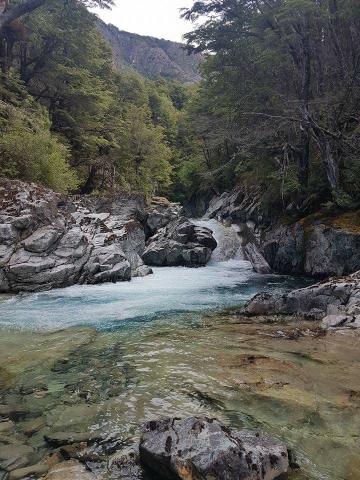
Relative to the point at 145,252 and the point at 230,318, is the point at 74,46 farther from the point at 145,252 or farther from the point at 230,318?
the point at 230,318

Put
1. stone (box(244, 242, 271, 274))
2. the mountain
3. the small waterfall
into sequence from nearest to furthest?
1. stone (box(244, 242, 271, 274))
2. the small waterfall
3. the mountain

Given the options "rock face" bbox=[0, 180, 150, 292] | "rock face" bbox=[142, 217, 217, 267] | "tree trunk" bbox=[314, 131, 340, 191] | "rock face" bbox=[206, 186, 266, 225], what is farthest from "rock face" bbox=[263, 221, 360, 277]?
"rock face" bbox=[0, 180, 150, 292]

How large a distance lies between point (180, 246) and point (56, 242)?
703 cm

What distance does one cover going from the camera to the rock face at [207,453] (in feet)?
9.66

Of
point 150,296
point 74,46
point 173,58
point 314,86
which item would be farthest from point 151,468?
point 173,58

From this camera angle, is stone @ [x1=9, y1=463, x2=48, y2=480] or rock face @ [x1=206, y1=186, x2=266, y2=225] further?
rock face @ [x1=206, y1=186, x2=266, y2=225]

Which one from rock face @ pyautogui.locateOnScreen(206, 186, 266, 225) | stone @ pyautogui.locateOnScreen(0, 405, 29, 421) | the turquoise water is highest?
rock face @ pyautogui.locateOnScreen(206, 186, 266, 225)

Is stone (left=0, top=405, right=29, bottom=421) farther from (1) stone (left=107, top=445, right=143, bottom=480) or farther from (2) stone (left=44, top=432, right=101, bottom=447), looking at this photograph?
(1) stone (left=107, top=445, right=143, bottom=480)

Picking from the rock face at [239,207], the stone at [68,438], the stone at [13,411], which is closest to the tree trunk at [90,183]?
the rock face at [239,207]

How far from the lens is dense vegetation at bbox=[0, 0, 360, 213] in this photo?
48.6ft

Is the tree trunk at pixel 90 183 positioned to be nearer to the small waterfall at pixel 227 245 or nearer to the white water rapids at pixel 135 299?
the small waterfall at pixel 227 245

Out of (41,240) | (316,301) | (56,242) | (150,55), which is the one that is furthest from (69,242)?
(150,55)

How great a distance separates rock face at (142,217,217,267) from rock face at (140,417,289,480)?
50.1ft

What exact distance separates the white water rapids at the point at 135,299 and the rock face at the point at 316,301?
1356 mm
